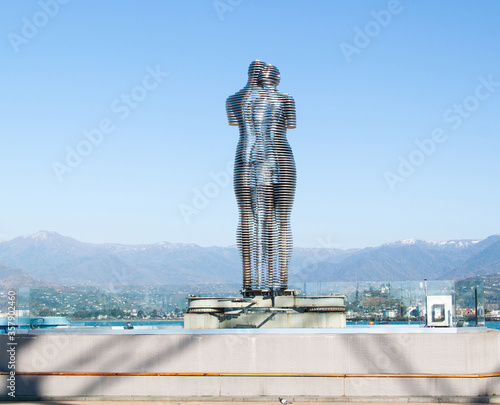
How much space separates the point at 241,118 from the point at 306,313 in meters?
6.32

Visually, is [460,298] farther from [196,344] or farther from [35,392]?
[35,392]

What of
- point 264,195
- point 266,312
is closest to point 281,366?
point 266,312

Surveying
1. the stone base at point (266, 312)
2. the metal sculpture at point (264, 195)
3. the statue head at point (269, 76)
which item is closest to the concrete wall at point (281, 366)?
the stone base at point (266, 312)

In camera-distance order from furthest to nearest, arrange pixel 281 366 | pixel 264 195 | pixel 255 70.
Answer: pixel 255 70 → pixel 264 195 → pixel 281 366

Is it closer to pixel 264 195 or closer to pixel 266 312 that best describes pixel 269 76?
pixel 264 195

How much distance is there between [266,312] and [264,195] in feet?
11.9

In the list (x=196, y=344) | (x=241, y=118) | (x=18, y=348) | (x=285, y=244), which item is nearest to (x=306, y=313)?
(x=285, y=244)

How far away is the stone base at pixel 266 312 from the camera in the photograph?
19.2m

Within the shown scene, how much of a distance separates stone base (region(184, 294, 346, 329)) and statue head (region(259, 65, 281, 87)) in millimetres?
6683

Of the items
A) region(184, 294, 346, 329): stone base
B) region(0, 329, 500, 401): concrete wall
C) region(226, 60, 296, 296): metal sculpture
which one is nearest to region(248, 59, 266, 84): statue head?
region(226, 60, 296, 296): metal sculpture

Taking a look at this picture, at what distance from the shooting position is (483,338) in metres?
16.6

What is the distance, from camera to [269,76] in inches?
842

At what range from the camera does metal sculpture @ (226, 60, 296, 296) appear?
2070cm

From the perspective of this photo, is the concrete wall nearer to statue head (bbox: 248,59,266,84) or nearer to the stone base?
the stone base
